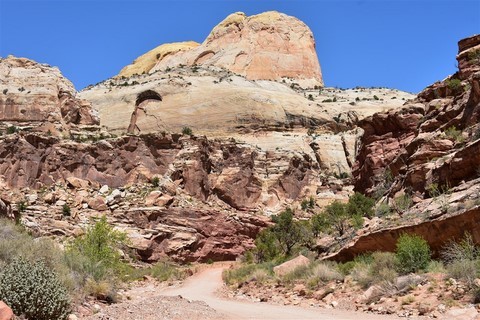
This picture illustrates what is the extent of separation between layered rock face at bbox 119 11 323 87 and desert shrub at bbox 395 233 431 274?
279 ft

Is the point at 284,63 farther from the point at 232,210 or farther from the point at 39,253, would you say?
the point at 39,253

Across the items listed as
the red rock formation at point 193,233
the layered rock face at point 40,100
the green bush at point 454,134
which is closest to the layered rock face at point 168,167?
the red rock formation at point 193,233

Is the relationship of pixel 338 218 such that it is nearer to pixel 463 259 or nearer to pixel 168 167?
pixel 463 259

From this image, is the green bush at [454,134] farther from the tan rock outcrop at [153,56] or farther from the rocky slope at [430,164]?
the tan rock outcrop at [153,56]

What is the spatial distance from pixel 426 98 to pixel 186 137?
24867mm

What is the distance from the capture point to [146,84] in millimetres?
75812

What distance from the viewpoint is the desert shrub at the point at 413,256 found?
14.9 metres

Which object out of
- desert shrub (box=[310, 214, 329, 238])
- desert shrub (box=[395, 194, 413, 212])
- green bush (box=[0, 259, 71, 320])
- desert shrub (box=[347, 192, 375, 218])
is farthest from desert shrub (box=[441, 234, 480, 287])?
desert shrub (box=[310, 214, 329, 238])

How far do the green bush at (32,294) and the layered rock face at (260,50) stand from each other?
91.1 metres

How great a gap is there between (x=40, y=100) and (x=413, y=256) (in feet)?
161

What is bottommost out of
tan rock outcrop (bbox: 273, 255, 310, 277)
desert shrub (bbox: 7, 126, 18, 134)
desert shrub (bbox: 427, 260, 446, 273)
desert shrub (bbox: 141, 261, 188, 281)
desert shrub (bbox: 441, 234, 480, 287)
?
desert shrub (bbox: 141, 261, 188, 281)

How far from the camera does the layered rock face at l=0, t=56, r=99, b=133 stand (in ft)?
174

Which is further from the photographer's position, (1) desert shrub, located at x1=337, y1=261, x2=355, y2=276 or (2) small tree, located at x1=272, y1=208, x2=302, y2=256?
A: (2) small tree, located at x1=272, y1=208, x2=302, y2=256

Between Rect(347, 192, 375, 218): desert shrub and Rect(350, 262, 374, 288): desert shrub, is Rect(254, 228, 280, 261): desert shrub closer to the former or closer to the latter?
Rect(347, 192, 375, 218): desert shrub
